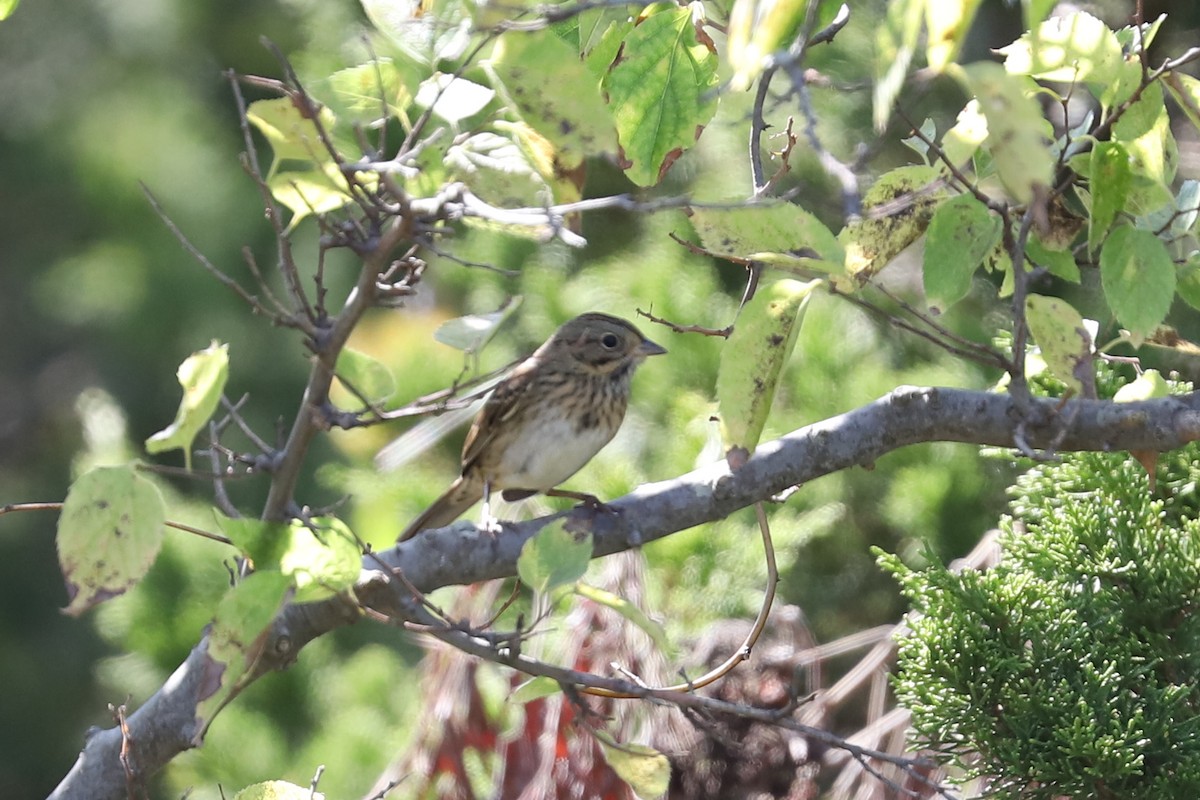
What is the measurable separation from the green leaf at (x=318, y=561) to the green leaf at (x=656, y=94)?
1.94 feet

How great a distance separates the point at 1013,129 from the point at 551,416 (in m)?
2.39

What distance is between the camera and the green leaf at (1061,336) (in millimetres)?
1554

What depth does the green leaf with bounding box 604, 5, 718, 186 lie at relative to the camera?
1642 millimetres

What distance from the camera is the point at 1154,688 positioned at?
1923mm

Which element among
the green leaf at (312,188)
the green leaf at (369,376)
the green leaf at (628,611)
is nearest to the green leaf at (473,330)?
the green leaf at (369,376)

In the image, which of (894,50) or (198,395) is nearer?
(894,50)

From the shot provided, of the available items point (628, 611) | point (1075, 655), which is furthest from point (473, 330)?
point (1075, 655)

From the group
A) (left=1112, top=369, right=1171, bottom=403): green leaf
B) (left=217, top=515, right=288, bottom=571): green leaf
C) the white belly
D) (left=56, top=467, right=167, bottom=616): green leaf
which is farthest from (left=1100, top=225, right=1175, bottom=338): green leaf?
the white belly

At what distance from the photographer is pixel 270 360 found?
7.29 meters

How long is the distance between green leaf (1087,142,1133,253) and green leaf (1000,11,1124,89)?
80mm

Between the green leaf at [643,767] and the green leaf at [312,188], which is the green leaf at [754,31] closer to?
the green leaf at [312,188]

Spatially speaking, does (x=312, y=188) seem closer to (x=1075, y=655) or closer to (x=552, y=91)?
(x=552, y=91)

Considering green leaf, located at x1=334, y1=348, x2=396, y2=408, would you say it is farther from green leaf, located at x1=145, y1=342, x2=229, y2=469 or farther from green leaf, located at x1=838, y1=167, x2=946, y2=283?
green leaf, located at x1=838, y1=167, x2=946, y2=283

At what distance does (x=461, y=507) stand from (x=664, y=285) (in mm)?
1032
